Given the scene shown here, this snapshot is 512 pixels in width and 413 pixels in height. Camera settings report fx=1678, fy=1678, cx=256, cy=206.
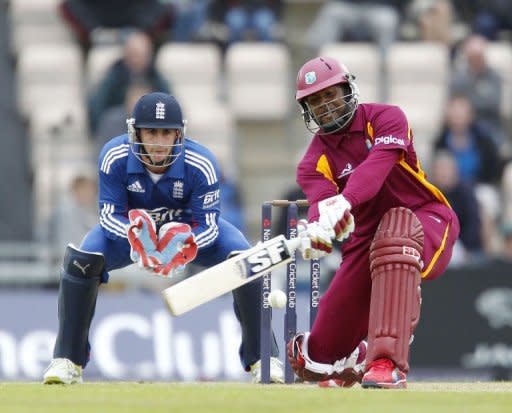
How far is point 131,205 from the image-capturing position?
884cm

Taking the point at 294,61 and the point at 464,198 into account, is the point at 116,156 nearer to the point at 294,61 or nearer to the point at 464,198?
the point at 464,198

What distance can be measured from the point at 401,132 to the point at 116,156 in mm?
1517

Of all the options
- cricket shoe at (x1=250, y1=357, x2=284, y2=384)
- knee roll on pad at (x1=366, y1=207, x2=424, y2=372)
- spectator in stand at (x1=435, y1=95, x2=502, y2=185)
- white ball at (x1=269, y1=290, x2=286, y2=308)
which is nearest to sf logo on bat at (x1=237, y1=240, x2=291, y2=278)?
white ball at (x1=269, y1=290, x2=286, y2=308)

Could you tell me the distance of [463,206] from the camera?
1307cm

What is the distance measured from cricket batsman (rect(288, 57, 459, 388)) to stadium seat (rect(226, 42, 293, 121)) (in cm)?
634

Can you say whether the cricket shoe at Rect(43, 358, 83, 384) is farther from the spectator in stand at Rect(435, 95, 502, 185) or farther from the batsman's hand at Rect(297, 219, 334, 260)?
the spectator in stand at Rect(435, 95, 502, 185)

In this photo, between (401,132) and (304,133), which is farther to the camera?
(304,133)

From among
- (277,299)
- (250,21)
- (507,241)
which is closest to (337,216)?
(277,299)

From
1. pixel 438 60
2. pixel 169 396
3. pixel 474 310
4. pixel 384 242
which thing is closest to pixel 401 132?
pixel 384 242

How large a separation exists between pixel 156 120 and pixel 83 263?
85 centimetres

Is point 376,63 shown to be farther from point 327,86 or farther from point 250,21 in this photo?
point 327,86

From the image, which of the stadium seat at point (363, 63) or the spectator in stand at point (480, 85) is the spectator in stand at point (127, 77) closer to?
the stadium seat at point (363, 63)

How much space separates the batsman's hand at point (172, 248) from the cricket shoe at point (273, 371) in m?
0.97

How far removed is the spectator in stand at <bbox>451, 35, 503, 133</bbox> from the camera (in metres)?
14.6
